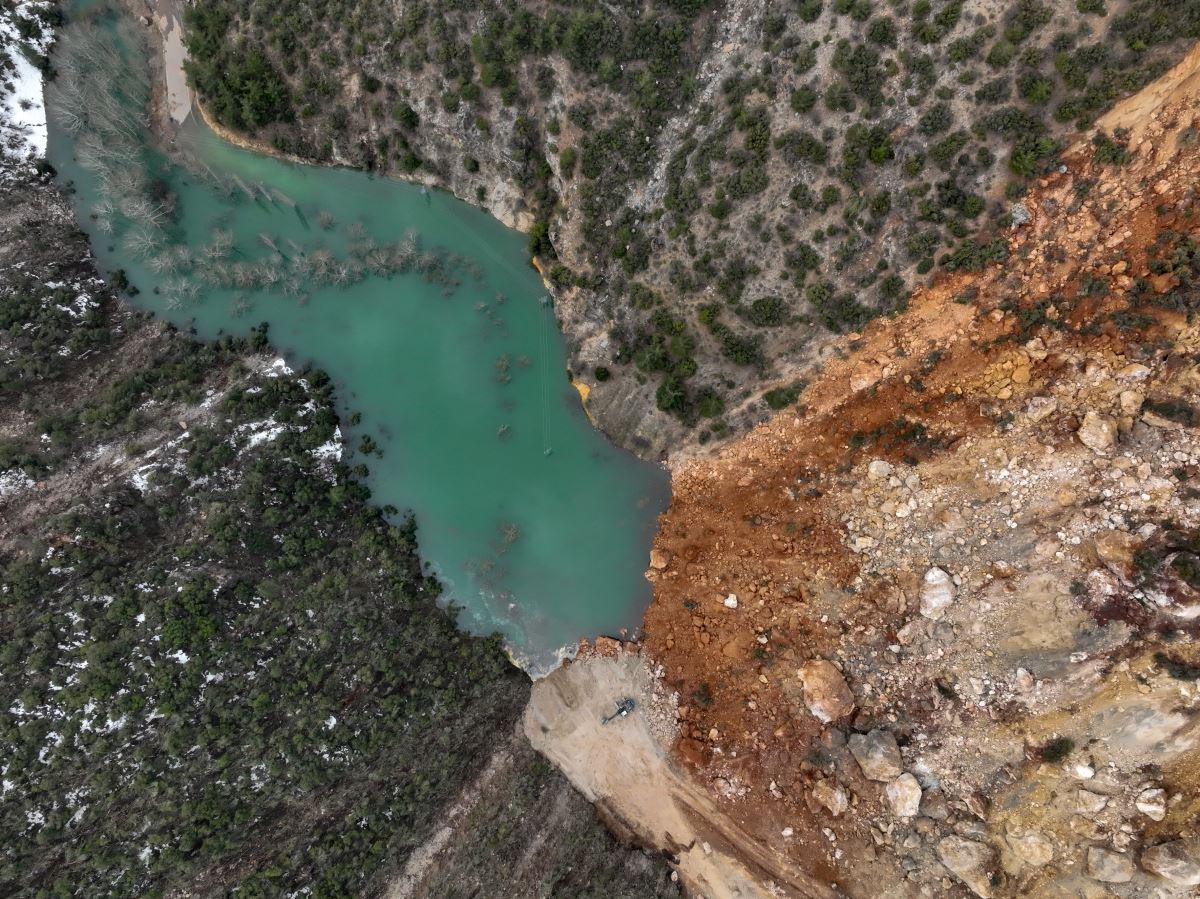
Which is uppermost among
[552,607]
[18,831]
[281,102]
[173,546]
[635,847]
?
[281,102]

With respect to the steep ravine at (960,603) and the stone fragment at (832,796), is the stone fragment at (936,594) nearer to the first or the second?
the steep ravine at (960,603)

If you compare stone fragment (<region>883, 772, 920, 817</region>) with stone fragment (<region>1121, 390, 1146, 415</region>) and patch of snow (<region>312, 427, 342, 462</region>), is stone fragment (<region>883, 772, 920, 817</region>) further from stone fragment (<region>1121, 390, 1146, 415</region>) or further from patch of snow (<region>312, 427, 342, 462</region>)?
patch of snow (<region>312, 427, 342, 462</region>)

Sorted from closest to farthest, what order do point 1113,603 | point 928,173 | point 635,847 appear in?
point 1113,603 < point 928,173 < point 635,847

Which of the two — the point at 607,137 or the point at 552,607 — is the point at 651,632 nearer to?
the point at 552,607

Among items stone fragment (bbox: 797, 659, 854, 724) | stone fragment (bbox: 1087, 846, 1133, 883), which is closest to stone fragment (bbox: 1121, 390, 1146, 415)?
stone fragment (bbox: 797, 659, 854, 724)

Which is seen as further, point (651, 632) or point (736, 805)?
point (651, 632)

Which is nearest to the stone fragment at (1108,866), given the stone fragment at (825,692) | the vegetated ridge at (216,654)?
the stone fragment at (825,692)

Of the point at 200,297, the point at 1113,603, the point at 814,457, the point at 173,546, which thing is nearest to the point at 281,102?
the point at 200,297

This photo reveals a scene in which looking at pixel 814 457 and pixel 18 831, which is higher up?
pixel 814 457

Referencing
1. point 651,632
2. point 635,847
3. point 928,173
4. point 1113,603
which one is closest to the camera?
point 1113,603
